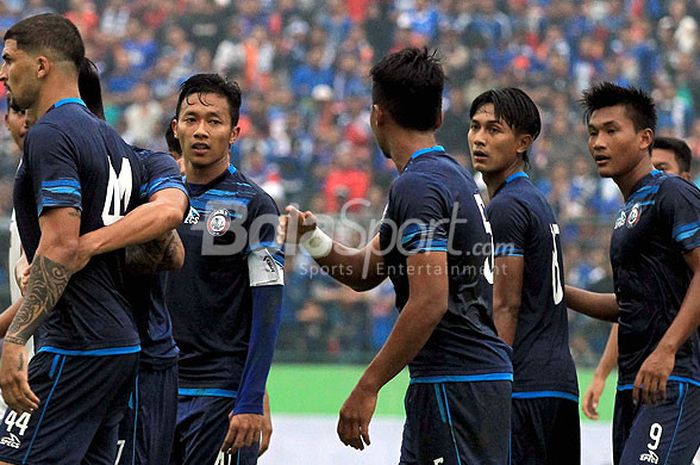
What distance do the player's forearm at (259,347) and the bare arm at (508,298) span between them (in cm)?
110

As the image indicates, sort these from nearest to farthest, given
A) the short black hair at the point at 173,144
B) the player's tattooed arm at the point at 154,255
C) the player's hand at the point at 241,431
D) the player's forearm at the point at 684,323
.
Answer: the player's tattooed arm at the point at 154,255
the player's hand at the point at 241,431
the player's forearm at the point at 684,323
the short black hair at the point at 173,144

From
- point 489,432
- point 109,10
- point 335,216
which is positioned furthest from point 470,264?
point 109,10

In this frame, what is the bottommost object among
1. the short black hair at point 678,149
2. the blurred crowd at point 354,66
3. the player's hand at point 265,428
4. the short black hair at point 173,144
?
the player's hand at point 265,428

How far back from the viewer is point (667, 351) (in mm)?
5418

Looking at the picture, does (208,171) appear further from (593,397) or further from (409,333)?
(593,397)

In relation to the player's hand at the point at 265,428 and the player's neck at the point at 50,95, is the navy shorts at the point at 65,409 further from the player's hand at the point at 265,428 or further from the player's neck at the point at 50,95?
the player's hand at the point at 265,428

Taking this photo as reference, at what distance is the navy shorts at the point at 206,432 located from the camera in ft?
18.4

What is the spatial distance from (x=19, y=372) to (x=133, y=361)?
558mm

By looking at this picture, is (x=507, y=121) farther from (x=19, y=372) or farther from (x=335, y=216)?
(x=335, y=216)

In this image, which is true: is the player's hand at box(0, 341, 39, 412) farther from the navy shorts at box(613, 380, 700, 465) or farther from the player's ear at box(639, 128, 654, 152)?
the player's ear at box(639, 128, 654, 152)

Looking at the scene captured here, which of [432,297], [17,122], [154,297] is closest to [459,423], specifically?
[432,297]

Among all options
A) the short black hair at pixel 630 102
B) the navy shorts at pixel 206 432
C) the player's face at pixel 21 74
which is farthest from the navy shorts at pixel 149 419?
the short black hair at pixel 630 102

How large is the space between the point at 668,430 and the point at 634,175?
4.37 ft

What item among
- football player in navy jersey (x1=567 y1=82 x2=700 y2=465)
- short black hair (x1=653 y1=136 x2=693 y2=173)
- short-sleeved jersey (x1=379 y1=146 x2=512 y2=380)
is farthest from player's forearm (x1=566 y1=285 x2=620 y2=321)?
short-sleeved jersey (x1=379 y1=146 x2=512 y2=380)
